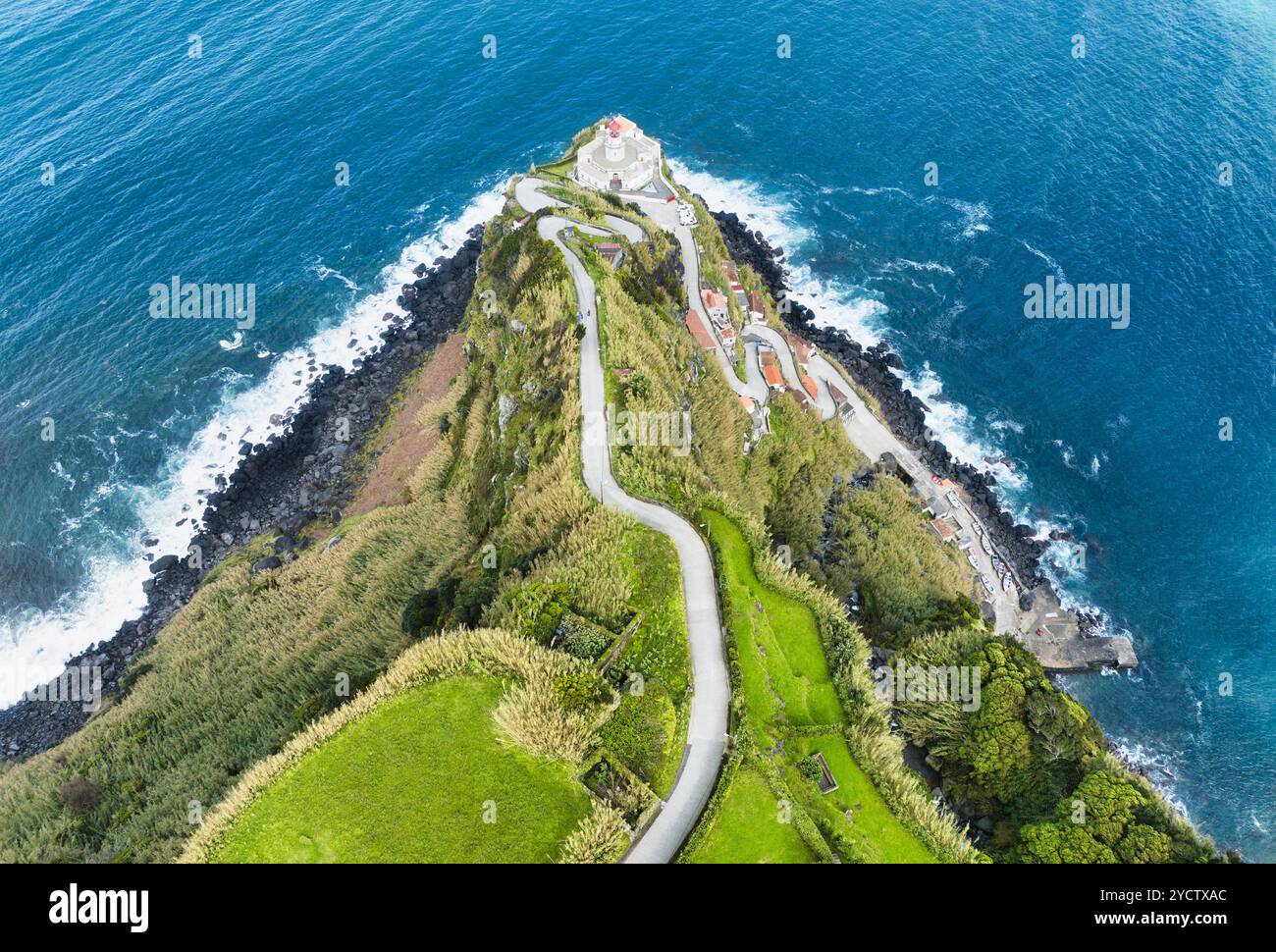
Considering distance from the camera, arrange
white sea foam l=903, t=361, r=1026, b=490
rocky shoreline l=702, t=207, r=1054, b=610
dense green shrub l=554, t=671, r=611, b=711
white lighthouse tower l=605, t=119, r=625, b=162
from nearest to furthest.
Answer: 1. dense green shrub l=554, t=671, r=611, b=711
2. rocky shoreline l=702, t=207, r=1054, b=610
3. white sea foam l=903, t=361, r=1026, b=490
4. white lighthouse tower l=605, t=119, r=625, b=162

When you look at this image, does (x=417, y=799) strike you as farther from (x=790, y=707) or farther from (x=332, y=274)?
(x=332, y=274)

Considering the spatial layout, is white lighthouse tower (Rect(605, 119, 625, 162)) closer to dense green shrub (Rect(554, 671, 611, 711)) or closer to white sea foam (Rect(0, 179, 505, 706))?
white sea foam (Rect(0, 179, 505, 706))

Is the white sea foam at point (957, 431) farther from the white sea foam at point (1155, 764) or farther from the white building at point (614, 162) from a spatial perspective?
the white building at point (614, 162)

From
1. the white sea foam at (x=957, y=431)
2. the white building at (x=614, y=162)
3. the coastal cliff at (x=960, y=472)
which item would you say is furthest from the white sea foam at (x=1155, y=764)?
the white building at (x=614, y=162)

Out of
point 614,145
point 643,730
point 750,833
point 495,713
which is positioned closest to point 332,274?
point 614,145

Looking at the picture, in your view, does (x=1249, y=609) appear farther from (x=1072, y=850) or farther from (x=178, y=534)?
(x=178, y=534)

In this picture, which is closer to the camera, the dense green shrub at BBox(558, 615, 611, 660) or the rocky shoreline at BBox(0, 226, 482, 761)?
the dense green shrub at BBox(558, 615, 611, 660)

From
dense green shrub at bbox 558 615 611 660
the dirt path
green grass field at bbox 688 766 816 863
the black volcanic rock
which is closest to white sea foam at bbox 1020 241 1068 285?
the dirt path
